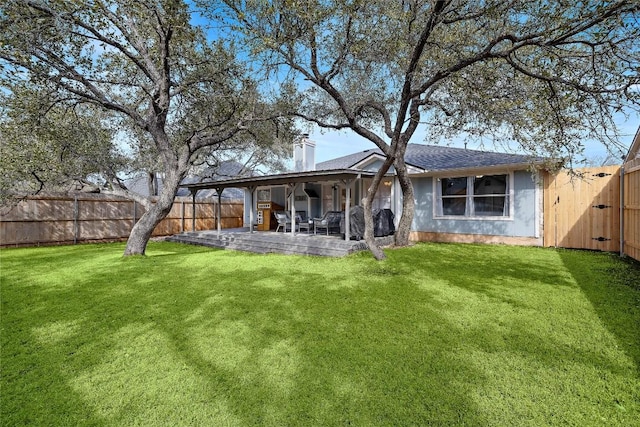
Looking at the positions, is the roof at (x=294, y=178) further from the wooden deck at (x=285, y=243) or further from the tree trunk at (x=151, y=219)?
the tree trunk at (x=151, y=219)

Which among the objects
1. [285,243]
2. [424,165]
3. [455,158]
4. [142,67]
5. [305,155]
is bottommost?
[285,243]

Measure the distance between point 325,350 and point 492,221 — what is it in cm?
982

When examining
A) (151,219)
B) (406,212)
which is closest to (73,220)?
(151,219)

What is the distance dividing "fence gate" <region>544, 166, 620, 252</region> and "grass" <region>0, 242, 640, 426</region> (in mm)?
3835

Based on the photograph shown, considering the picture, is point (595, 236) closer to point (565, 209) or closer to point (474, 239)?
point (565, 209)

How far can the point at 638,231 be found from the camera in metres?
6.77

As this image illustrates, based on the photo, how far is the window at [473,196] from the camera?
10656mm

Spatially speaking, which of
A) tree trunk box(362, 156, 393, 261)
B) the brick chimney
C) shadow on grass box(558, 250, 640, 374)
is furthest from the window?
the brick chimney

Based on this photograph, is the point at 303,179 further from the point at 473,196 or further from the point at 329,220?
the point at 473,196

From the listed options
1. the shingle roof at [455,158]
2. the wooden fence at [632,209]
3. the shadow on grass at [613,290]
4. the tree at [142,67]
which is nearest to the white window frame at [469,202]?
the shingle roof at [455,158]

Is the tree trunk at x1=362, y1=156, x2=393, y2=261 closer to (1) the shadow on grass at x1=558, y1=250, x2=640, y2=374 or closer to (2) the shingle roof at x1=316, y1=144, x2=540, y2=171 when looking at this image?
(1) the shadow on grass at x1=558, y1=250, x2=640, y2=374

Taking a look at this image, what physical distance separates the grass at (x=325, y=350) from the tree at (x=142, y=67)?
16.7 ft

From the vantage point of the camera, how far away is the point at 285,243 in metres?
10.3

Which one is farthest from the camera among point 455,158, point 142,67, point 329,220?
point 455,158
